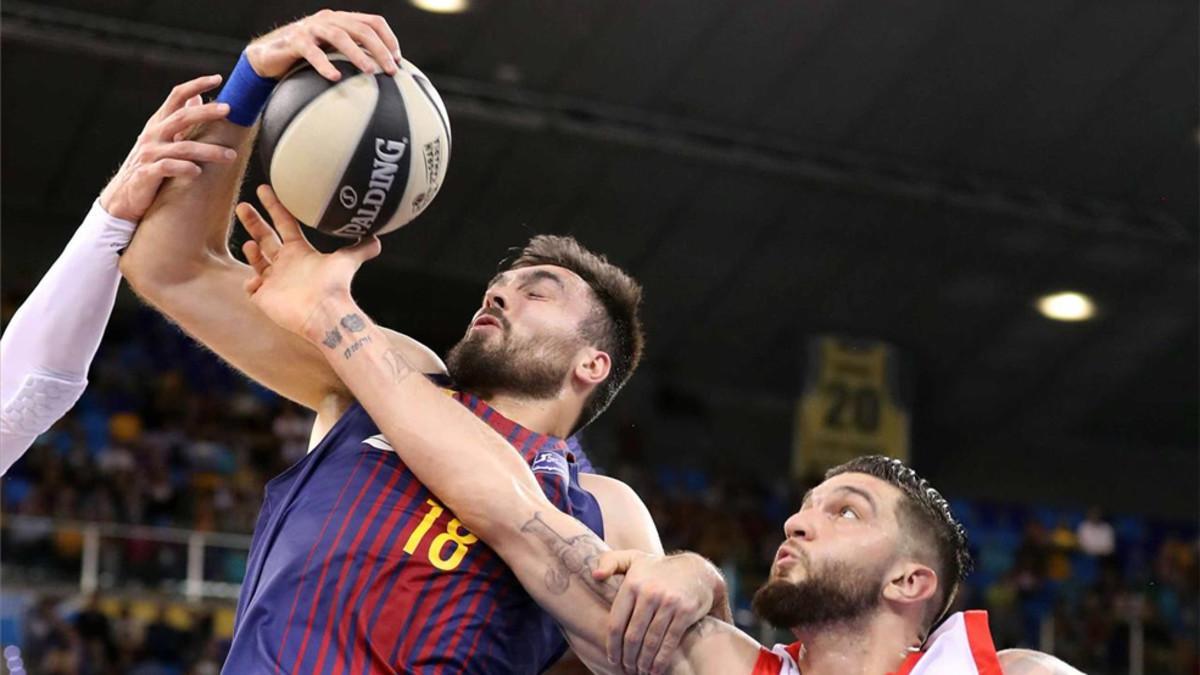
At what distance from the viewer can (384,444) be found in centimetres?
378

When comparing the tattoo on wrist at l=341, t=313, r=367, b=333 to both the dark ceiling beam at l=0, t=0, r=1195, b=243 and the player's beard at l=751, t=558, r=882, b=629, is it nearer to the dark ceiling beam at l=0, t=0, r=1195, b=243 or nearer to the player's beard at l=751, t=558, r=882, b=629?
the player's beard at l=751, t=558, r=882, b=629

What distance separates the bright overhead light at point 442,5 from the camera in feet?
43.3

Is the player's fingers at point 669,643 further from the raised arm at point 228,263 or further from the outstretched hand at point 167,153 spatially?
the outstretched hand at point 167,153

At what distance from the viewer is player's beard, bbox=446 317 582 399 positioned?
3938 millimetres

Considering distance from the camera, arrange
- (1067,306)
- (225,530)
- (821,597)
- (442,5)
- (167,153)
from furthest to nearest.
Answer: (1067,306) < (225,530) < (442,5) < (821,597) < (167,153)

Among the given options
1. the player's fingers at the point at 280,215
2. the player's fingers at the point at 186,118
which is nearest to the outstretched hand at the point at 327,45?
the player's fingers at the point at 186,118

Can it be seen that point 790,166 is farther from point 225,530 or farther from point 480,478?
point 480,478

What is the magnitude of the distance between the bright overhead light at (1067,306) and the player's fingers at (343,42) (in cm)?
1550

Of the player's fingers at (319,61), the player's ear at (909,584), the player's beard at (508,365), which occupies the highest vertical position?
the player's fingers at (319,61)

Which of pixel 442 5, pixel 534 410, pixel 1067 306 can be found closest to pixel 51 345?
pixel 534 410

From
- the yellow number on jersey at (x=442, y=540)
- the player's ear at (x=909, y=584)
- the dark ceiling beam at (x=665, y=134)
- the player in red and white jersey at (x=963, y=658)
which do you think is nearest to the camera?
the yellow number on jersey at (x=442, y=540)

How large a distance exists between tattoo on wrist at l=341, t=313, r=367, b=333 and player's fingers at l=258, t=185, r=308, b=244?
196 mm

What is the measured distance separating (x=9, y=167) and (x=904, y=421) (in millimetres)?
9343

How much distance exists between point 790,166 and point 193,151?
12.2 metres
